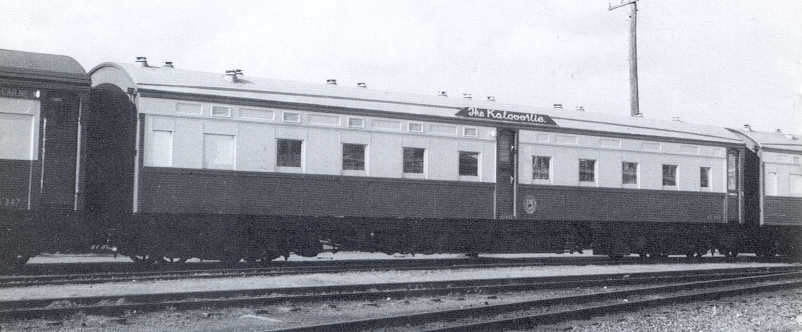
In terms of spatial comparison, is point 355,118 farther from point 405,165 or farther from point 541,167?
point 541,167

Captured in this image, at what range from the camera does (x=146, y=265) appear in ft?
48.2

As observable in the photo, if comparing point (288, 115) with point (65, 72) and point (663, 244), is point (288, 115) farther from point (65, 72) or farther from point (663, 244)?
point (663, 244)

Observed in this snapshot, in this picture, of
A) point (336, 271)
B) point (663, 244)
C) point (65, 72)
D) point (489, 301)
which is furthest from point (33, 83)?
point (663, 244)

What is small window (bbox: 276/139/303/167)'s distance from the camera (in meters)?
15.0

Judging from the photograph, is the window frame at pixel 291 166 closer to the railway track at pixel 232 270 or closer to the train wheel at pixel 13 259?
the railway track at pixel 232 270

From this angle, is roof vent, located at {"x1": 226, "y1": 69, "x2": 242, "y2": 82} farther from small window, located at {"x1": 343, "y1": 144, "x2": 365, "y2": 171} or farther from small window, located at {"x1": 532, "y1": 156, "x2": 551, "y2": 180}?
small window, located at {"x1": 532, "y1": 156, "x2": 551, "y2": 180}

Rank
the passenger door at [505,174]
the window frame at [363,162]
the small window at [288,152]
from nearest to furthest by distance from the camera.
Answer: the small window at [288,152]
the window frame at [363,162]
the passenger door at [505,174]

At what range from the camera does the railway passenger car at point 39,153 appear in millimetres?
12086

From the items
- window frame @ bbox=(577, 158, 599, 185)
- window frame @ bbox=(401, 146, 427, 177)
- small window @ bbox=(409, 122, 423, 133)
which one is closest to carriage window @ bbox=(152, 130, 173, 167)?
window frame @ bbox=(401, 146, 427, 177)

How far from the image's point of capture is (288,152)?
15125mm

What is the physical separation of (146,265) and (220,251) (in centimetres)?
143

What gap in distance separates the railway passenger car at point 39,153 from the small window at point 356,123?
509cm

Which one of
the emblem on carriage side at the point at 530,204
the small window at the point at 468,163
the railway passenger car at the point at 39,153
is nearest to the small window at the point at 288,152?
the railway passenger car at the point at 39,153

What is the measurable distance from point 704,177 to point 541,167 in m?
5.51
